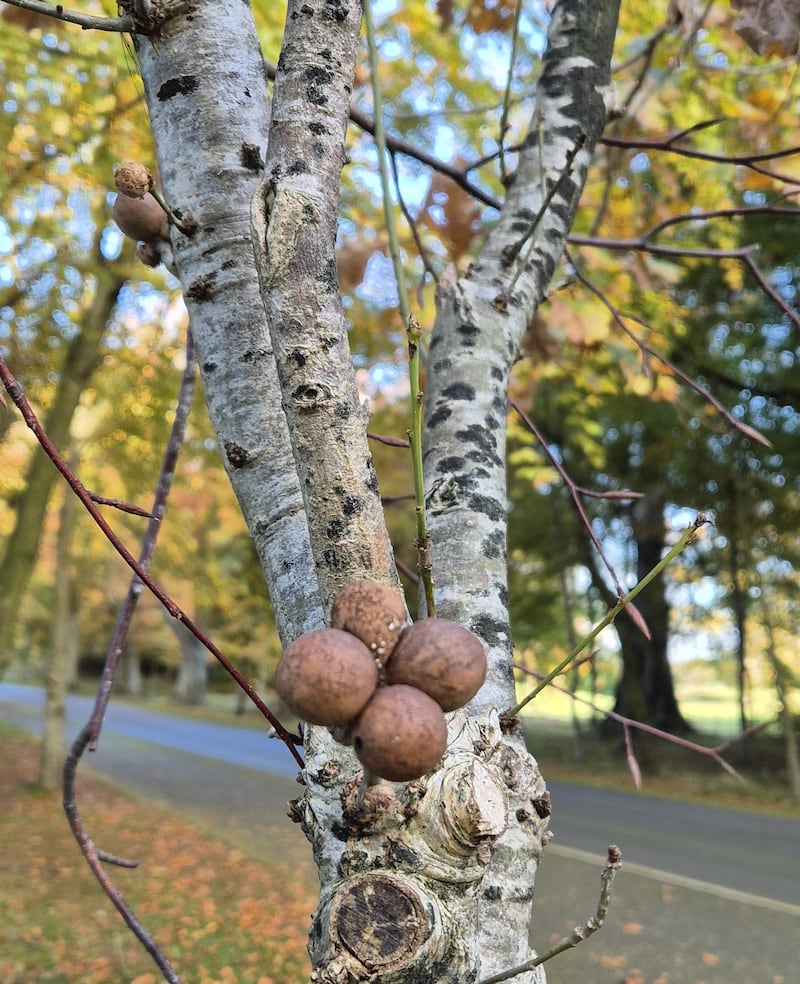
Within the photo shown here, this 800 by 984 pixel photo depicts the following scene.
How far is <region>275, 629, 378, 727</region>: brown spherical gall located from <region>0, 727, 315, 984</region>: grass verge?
228 inches

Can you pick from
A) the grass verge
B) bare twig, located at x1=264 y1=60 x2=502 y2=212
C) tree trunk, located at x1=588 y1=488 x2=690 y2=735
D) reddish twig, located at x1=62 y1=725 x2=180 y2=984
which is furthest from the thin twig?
tree trunk, located at x1=588 y1=488 x2=690 y2=735

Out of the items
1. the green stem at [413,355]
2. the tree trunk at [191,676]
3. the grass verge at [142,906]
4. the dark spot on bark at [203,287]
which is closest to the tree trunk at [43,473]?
the grass verge at [142,906]

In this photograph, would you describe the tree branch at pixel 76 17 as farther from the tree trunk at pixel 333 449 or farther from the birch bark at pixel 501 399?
the birch bark at pixel 501 399

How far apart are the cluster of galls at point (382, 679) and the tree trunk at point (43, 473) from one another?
8.66m

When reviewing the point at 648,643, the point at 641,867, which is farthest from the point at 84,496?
the point at 648,643

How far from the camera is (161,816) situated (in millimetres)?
10445

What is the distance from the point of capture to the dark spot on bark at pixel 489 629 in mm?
1131

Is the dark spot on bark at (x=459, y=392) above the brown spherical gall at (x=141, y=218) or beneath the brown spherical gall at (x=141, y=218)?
beneath

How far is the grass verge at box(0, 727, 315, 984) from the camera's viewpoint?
18.3ft

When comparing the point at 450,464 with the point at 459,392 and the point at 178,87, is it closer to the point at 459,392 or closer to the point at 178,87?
the point at 459,392

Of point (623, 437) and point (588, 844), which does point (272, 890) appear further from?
point (623, 437)

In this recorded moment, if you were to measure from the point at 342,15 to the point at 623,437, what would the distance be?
14666mm

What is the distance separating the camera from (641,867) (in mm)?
8406

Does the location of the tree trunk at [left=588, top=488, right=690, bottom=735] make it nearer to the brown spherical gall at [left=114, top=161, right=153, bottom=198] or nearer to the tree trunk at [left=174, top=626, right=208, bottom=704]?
the brown spherical gall at [left=114, top=161, right=153, bottom=198]
